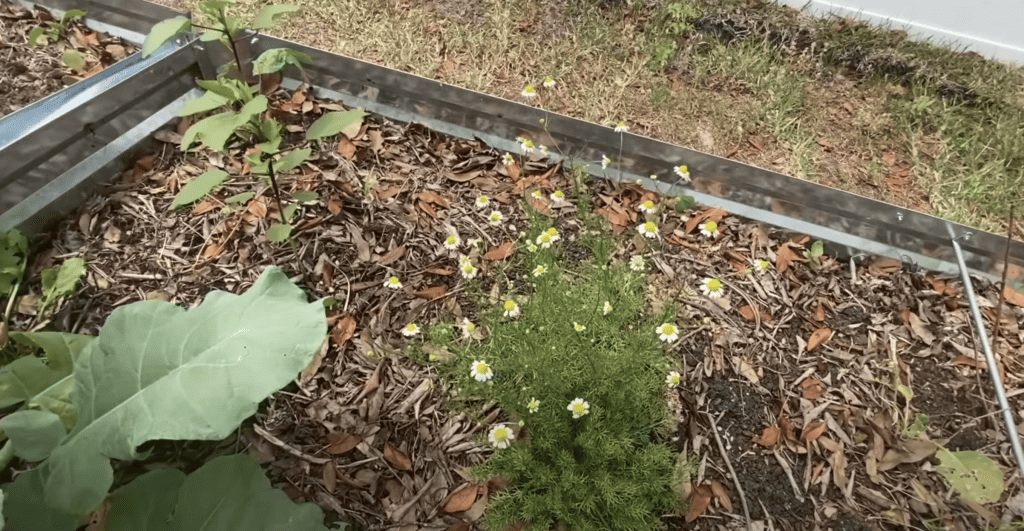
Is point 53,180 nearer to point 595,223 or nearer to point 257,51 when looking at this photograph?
point 257,51

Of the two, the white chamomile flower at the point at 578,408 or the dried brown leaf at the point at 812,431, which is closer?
the white chamomile flower at the point at 578,408

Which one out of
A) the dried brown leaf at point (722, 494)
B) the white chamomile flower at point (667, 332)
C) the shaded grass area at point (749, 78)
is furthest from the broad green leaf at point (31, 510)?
the shaded grass area at point (749, 78)

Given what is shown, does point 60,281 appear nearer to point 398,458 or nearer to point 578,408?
point 398,458

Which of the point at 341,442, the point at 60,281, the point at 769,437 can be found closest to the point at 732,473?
the point at 769,437

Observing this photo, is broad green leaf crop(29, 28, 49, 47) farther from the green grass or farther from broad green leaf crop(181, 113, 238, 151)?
the green grass

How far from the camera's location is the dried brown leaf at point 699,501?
5.67ft

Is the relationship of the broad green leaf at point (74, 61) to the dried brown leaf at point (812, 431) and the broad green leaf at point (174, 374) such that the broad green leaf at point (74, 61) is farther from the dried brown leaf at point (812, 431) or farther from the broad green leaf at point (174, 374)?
the dried brown leaf at point (812, 431)

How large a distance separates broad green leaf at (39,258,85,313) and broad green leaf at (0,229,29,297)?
92mm

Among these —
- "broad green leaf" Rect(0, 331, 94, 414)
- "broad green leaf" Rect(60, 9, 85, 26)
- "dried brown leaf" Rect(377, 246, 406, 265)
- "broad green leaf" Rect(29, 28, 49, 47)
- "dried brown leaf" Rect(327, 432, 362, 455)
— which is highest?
"broad green leaf" Rect(60, 9, 85, 26)

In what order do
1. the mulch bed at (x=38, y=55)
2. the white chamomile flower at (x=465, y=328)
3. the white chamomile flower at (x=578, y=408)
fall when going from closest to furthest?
the white chamomile flower at (x=578, y=408)
the white chamomile flower at (x=465, y=328)
the mulch bed at (x=38, y=55)

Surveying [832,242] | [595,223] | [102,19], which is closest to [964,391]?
[832,242]

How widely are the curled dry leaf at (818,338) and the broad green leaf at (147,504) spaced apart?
203cm

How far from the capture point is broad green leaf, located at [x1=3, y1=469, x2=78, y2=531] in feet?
3.86

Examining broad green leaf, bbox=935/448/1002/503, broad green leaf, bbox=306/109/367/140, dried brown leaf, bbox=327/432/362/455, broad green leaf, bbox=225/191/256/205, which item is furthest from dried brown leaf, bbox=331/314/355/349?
broad green leaf, bbox=935/448/1002/503
